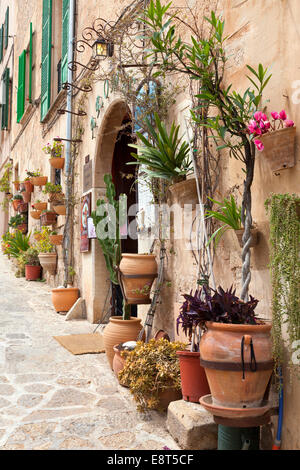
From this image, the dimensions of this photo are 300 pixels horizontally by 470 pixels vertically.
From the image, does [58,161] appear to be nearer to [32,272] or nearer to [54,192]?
[54,192]

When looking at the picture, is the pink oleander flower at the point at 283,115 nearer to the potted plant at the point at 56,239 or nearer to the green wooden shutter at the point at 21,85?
the potted plant at the point at 56,239

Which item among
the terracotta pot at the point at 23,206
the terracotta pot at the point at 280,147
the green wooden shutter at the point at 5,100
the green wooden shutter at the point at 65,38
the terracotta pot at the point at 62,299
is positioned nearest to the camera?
the terracotta pot at the point at 280,147

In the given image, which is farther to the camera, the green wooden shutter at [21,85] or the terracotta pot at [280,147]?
the green wooden shutter at [21,85]

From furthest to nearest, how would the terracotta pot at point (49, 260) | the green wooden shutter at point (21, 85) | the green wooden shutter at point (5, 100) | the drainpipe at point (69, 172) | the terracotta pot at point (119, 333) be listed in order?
the green wooden shutter at point (5, 100) → the green wooden shutter at point (21, 85) → the terracotta pot at point (49, 260) → the drainpipe at point (69, 172) → the terracotta pot at point (119, 333)

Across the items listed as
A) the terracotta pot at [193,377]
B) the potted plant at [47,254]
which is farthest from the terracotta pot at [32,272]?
the terracotta pot at [193,377]

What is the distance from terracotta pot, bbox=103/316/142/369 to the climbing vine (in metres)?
2.06

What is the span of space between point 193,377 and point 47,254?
6199 millimetres

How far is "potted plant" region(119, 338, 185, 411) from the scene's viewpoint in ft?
10.9

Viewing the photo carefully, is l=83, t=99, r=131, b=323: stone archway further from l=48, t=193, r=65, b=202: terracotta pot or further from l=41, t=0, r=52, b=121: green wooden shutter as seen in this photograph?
l=41, t=0, r=52, b=121: green wooden shutter

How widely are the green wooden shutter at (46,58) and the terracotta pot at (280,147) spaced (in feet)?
25.2

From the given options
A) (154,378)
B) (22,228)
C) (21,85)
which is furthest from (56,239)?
(21,85)

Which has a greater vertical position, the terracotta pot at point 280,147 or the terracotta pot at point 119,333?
the terracotta pot at point 280,147

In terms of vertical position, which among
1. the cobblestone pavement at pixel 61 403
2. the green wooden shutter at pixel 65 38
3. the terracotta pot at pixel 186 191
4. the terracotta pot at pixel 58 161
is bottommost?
the cobblestone pavement at pixel 61 403

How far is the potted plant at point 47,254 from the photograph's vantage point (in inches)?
345
